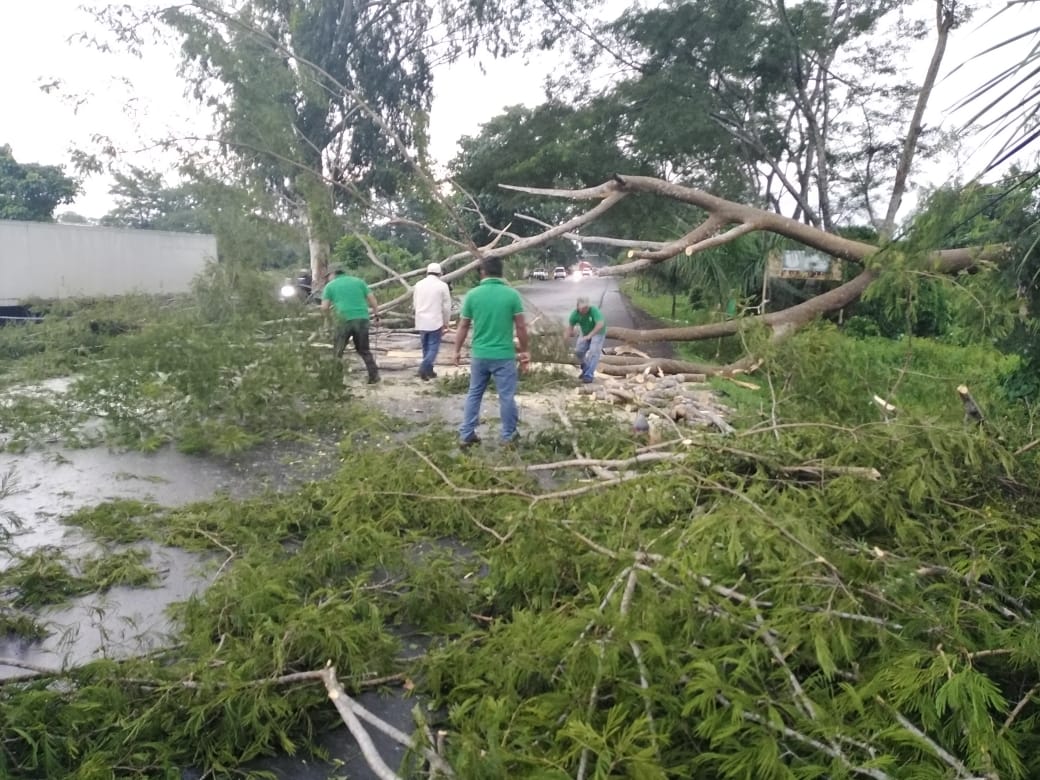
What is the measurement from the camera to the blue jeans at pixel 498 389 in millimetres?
5594

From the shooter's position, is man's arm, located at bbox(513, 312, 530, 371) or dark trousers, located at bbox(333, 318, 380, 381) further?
dark trousers, located at bbox(333, 318, 380, 381)

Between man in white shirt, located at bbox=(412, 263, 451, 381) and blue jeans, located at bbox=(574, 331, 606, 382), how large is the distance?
5.45 feet

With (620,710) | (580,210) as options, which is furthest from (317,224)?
(620,710)

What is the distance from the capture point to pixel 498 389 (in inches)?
222

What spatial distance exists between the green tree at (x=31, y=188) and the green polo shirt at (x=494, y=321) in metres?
31.3

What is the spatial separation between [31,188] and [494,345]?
3323cm

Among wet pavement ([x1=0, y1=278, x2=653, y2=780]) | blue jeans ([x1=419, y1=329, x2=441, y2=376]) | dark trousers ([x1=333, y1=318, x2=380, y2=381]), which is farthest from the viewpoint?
blue jeans ([x1=419, y1=329, x2=441, y2=376])

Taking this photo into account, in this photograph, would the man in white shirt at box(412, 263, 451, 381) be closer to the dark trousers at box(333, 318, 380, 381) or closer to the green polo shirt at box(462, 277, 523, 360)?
the dark trousers at box(333, 318, 380, 381)

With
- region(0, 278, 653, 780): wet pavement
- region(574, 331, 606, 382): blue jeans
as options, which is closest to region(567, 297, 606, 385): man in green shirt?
region(574, 331, 606, 382): blue jeans

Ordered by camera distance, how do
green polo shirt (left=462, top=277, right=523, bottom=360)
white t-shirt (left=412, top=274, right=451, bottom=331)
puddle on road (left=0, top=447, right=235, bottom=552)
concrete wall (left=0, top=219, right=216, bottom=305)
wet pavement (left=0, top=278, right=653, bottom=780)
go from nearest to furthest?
1. wet pavement (left=0, top=278, right=653, bottom=780)
2. puddle on road (left=0, top=447, right=235, bottom=552)
3. green polo shirt (left=462, top=277, right=523, bottom=360)
4. white t-shirt (left=412, top=274, right=451, bottom=331)
5. concrete wall (left=0, top=219, right=216, bottom=305)

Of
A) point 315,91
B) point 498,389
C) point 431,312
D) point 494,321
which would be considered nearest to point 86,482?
point 498,389

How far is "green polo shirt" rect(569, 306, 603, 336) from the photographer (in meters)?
8.38

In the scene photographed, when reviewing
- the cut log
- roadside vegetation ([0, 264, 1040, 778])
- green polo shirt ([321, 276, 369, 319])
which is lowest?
roadside vegetation ([0, 264, 1040, 778])

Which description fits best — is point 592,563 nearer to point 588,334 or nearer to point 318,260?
A: point 588,334
